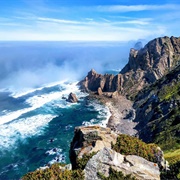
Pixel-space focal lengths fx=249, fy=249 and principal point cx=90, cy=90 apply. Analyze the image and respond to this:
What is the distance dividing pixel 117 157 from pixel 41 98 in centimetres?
15152

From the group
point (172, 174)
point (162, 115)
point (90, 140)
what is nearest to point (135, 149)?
point (172, 174)

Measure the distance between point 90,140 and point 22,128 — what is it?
85.0 metres

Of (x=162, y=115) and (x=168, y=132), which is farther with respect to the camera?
(x=162, y=115)

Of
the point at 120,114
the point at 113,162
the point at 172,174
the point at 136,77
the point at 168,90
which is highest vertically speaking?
the point at 113,162

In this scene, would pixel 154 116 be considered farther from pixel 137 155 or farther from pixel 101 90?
pixel 137 155

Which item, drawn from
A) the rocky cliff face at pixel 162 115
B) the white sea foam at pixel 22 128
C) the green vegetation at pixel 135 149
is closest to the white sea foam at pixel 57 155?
the white sea foam at pixel 22 128

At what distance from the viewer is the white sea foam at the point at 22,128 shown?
10538cm

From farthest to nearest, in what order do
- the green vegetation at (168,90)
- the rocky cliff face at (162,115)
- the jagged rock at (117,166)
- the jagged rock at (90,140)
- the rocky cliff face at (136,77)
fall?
the rocky cliff face at (136,77), the green vegetation at (168,90), the rocky cliff face at (162,115), the jagged rock at (90,140), the jagged rock at (117,166)

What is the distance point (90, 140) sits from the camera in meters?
39.4

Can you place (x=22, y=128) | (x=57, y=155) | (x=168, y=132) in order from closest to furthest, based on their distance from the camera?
1. (x=168, y=132)
2. (x=57, y=155)
3. (x=22, y=128)

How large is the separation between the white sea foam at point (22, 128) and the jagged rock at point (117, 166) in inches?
3045

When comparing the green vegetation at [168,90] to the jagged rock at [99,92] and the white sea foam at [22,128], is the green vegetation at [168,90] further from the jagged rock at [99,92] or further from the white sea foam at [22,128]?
the white sea foam at [22,128]

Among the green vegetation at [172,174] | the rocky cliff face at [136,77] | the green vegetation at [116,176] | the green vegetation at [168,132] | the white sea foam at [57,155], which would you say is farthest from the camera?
the rocky cliff face at [136,77]

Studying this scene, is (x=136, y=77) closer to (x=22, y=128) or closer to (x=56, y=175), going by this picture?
(x=22, y=128)
